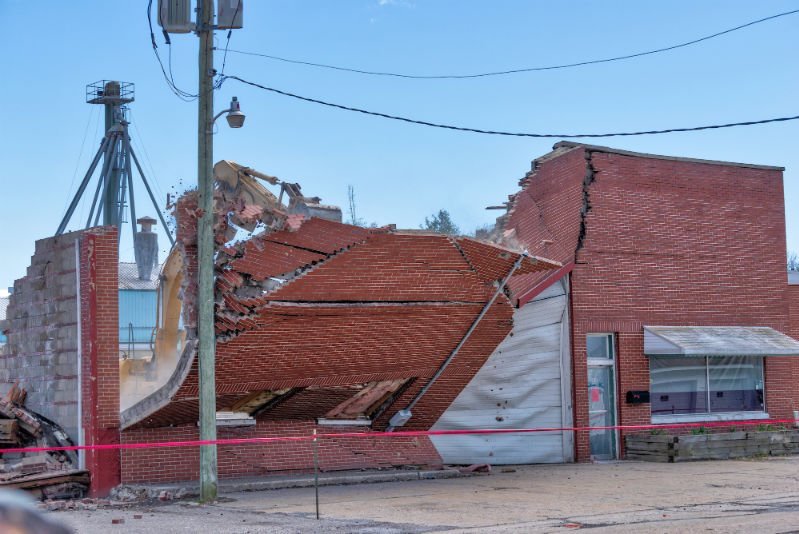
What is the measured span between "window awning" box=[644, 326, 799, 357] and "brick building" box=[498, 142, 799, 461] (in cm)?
3

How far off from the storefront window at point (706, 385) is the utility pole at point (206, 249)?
11.3 metres

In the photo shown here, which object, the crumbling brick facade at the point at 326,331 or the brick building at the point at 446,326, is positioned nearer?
the crumbling brick facade at the point at 326,331

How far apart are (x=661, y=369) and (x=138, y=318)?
146 feet

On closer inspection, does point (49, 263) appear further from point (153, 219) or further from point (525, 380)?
point (153, 219)

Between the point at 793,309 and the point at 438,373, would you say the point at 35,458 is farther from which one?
the point at 793,309

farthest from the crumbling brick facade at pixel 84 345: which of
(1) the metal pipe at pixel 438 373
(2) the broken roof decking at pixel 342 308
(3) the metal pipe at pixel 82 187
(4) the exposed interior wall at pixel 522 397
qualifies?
(3) the metal pipe at pixel 82 187

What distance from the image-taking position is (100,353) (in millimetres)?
16250

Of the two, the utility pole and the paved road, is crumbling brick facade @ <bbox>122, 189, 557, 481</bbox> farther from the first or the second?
the paved road

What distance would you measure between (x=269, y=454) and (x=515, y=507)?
573 centimetres

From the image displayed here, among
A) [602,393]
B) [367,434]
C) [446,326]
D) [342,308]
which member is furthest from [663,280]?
[342,308]

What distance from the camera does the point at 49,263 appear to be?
17.3m

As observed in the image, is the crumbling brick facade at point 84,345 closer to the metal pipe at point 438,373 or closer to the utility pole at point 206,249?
the utility pole at point 206,249

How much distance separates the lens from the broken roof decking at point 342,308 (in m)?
15.7

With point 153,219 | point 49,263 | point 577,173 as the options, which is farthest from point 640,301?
point 153,219
